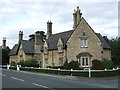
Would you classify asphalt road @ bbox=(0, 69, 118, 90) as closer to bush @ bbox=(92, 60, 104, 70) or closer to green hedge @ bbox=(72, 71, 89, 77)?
green hedge @ bbox=(72, 71, 89, 77)

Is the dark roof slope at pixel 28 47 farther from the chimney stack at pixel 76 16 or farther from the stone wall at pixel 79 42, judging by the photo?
the stone wall at pixel 79 42

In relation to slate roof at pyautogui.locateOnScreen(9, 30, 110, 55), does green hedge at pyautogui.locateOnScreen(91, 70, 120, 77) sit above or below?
below

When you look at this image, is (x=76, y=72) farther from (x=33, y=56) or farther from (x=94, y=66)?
(x=33, y=56)

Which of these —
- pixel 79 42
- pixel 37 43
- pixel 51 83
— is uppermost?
pixel 37 43

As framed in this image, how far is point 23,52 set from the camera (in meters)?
60.9

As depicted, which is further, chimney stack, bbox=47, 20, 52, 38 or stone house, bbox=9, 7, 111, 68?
chimney stack, bbox=47, 20, 52, 38

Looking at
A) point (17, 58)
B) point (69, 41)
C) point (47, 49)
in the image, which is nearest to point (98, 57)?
point (69, 41)

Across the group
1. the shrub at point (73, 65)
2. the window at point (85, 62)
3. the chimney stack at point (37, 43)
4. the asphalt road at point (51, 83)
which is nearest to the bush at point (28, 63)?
the chimney stack at point (37, 43)

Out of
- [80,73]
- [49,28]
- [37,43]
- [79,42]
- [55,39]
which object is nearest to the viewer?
[80,73]

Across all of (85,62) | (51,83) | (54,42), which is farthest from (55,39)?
(51,83)

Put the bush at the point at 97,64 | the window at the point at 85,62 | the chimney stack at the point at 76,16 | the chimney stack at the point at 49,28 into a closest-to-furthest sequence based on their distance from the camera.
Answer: the bush at the point at 97,64 < the window at the point at 85,62 < the chimney stack at the point at 76,16 < the chimney stack at the point at 49,28

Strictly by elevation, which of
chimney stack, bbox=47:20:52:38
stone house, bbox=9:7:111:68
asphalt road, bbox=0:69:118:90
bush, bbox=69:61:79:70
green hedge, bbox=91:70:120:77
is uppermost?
chimney stack, bbox=47:20:52:38

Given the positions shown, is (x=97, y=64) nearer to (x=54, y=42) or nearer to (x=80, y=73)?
(x=80, y=73)

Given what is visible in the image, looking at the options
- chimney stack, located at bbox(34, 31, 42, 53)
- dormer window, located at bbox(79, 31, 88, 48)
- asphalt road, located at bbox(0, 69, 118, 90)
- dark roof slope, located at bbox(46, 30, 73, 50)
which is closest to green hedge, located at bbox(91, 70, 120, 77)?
asphalt road, located at bbox(0, 69, 118, 90)
